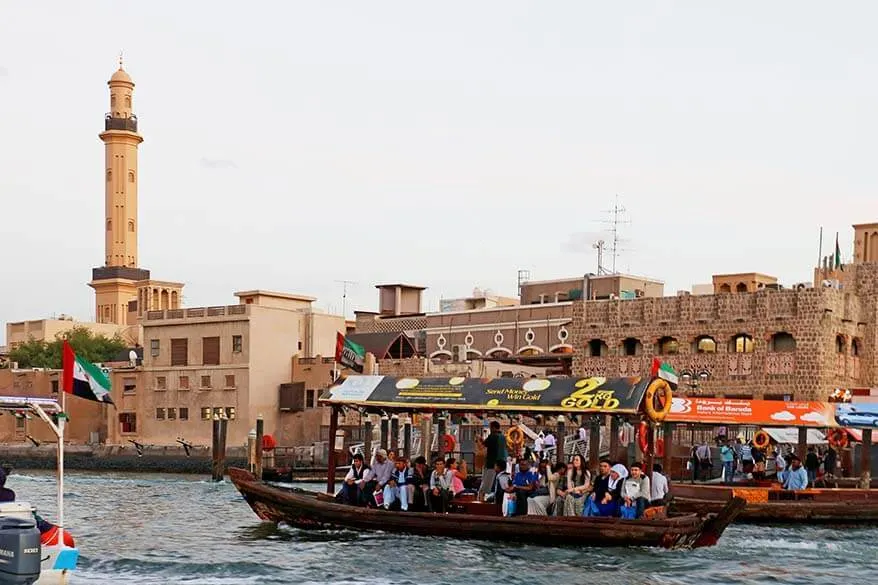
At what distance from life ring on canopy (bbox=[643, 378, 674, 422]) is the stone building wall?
93.3 ft

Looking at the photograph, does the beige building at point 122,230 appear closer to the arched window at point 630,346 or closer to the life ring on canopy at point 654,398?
the arched window at point 630,346

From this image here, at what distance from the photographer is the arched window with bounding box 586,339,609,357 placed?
199 feet

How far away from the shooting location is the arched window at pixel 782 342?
182ft

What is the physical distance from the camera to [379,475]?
28844 millimetres

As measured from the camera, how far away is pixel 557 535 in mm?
26000

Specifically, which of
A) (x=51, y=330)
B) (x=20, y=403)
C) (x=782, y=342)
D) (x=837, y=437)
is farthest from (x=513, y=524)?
(x=51, y=330)

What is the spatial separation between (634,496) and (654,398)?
2203 mm

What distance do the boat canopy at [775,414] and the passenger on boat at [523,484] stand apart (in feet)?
35.0

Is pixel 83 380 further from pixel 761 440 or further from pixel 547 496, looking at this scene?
pixel 761 440

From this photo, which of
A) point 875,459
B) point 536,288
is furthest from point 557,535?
point 536,288

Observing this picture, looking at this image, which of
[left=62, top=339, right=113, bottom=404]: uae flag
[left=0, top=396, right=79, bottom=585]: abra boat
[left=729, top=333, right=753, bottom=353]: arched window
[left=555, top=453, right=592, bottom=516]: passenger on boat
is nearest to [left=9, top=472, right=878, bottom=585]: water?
[left=555, top=453, right=592, bottom=516]: passenger on boat

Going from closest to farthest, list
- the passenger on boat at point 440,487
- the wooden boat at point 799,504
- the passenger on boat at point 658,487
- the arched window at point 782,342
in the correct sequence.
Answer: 1. the passenger on boat at point 658,487
2. the passenger on boat at point 440,487
3. the wooden boat at point 799,504
4. the arched window at point 782,342

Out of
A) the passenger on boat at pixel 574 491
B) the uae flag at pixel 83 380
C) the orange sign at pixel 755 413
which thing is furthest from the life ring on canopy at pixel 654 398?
the uae flag at pixel 83 380

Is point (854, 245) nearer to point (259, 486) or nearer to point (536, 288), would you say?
point (536, 288)
